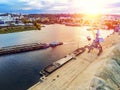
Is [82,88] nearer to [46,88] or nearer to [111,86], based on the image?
[111,86]

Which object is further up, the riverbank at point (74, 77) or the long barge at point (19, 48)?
the riverbank at point (74, 77)

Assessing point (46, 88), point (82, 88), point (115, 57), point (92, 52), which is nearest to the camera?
point (82, 88)

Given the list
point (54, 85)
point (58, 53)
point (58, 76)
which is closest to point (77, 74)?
point (58, 76)

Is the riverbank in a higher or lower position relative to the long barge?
higher

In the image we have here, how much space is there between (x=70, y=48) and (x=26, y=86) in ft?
35.8

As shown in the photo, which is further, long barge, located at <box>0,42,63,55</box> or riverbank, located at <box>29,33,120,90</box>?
long barge, located at <box>0,42,63,55</box>

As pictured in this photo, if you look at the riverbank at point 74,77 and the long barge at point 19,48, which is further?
the long barge at point 19,48

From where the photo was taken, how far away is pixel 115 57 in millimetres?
13867

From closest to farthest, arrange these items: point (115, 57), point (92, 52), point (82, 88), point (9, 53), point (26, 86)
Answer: point (82, 88), point (26, 86), point (115, 57), point (92, 52), point (9, 53)

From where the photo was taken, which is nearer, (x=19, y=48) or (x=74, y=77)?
(x=74, y=77)

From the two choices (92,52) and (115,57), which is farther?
(92,52)

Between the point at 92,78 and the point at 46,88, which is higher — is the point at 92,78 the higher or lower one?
the higher one

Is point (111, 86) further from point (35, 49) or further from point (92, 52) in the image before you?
point (35, 49)

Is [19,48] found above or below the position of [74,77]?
below
